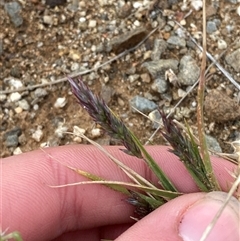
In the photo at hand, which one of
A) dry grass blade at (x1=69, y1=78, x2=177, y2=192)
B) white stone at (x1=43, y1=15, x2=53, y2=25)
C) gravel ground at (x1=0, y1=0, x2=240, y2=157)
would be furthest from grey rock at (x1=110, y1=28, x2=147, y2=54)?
dry grass blade at (x1=69, y1=78, x2=177, y2=192)

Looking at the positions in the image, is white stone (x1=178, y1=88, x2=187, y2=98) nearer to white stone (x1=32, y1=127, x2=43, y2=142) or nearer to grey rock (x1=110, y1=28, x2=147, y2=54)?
grey rock (x1=110, y1=28, x2=147, y2=54)

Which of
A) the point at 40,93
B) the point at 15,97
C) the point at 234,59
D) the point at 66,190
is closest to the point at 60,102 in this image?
the point at 40,93

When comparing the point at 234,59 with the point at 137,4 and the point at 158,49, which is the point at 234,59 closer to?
the point at 158,49

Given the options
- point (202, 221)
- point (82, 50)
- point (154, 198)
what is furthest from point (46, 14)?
point (202, 221)

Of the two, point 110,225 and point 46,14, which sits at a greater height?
point 46,14

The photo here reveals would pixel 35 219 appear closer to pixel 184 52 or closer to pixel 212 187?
pixel 212 187
